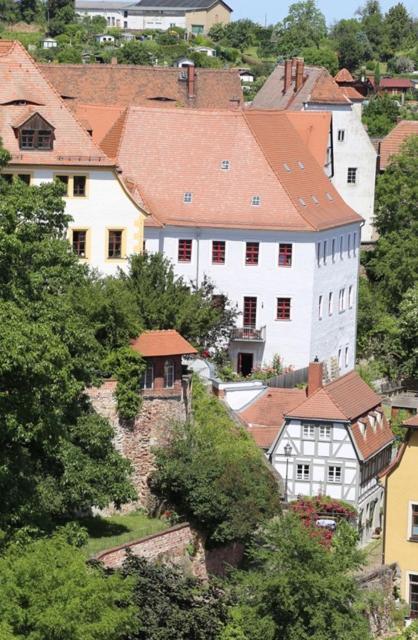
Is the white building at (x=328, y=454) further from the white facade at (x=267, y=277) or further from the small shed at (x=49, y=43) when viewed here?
the small shed at (x=49, y=43)

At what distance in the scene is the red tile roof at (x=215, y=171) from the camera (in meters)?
71.9

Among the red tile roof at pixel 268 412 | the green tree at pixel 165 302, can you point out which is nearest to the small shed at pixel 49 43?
the red tile roof at pixel 268 412

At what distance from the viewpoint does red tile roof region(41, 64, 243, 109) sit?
91625mm

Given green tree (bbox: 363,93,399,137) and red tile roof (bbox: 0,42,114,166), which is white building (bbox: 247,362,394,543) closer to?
red tile roof (bbox: 0,42,114,166)

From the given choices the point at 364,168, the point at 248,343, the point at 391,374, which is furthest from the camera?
the point at 364,168

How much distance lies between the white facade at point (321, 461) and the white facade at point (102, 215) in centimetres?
809

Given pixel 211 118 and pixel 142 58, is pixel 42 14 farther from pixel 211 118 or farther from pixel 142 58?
pixel 211 118

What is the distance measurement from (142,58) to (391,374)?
268 ft

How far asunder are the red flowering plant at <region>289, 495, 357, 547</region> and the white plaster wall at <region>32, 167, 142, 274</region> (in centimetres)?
1039

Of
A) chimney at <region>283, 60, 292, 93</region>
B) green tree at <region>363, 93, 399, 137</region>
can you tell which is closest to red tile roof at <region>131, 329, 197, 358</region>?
chimney at <region>283, 60, 292, 93</region>

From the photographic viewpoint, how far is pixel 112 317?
54.4 meters

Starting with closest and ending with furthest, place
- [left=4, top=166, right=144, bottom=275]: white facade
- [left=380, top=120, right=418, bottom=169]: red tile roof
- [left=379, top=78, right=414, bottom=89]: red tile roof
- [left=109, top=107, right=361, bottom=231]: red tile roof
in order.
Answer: [left=4, top=166, right=144, bottom=275]: white facade → [left=109, top=107, right=361, bottom=231]: red tile roof → [left=380, top=120, right=418, bottom=169]: red tile roof → [left=379, top=78, right=414, bottom=89]: red tile roof

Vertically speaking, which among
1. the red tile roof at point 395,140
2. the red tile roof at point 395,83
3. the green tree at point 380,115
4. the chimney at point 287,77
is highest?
the chimney at point 287,77

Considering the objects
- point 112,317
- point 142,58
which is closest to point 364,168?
point 112,317
